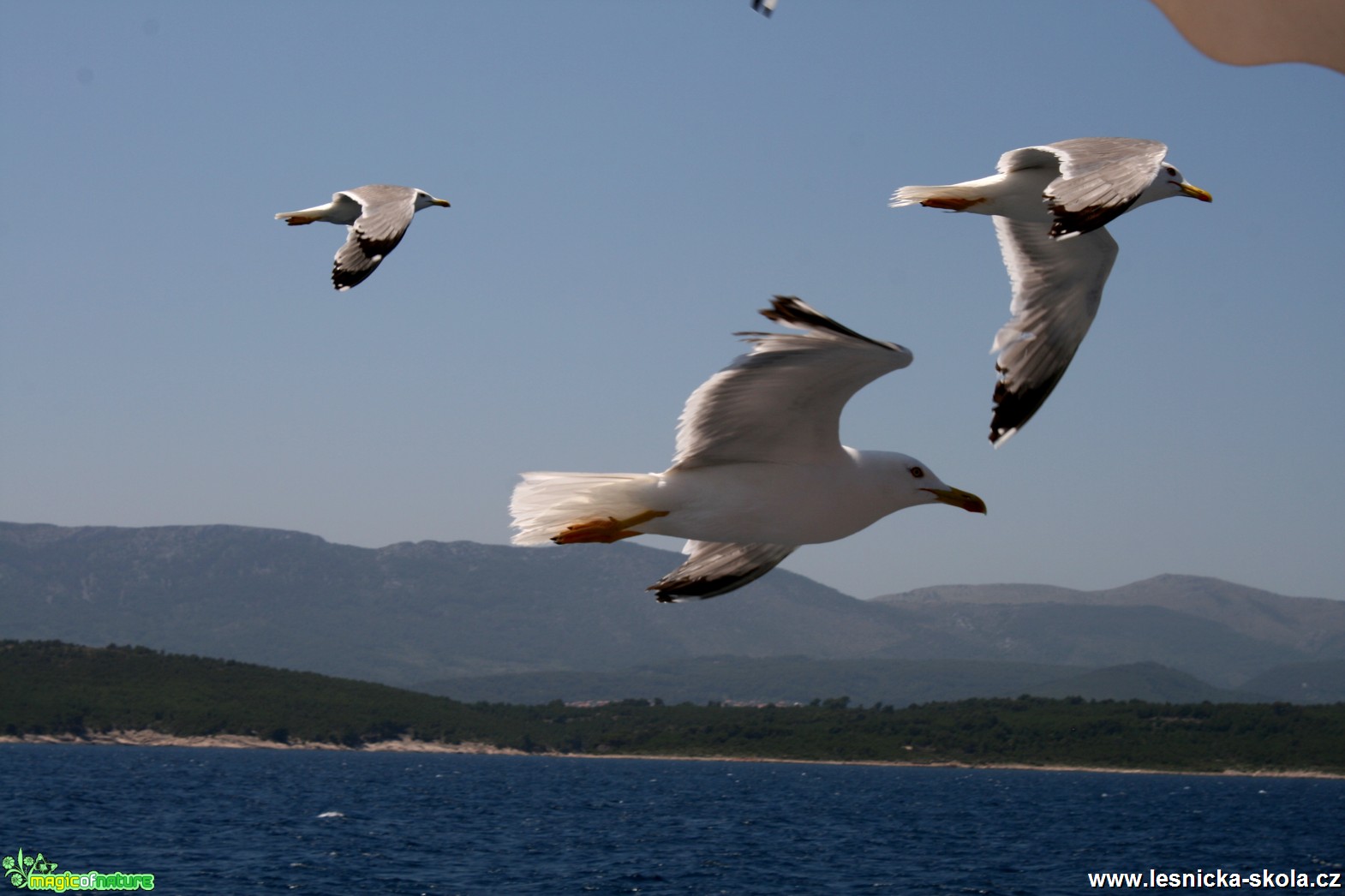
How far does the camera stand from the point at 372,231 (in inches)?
464

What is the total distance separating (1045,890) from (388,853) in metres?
34.7

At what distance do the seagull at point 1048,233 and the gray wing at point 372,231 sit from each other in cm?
422

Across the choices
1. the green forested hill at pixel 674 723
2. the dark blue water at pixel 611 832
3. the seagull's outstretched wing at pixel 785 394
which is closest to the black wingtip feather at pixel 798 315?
the seagull's outstretched wing at pixel 785 394

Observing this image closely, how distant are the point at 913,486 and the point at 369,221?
6626 millimetres

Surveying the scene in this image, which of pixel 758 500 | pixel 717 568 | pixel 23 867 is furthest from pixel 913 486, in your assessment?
pixel 23 867

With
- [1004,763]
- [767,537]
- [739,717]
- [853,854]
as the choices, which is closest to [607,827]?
[853,854]

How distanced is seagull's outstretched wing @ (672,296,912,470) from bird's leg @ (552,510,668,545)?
0.31 m

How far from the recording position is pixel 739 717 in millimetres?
182375

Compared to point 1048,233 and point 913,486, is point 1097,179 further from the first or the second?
point 1048,233

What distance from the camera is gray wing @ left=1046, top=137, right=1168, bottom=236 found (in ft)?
18.1

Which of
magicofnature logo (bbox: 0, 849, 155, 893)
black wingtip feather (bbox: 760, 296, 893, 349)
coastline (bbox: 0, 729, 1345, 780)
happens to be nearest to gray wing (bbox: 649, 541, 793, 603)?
black wingtip feather (bbox: 760, 296, 893, 349)

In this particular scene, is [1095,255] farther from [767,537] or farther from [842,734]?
[842,734]

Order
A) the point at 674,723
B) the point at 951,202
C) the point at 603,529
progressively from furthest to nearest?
the point at 674,723 → the point at 951,202 → the point at 603,529

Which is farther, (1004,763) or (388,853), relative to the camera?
(1004,763)
